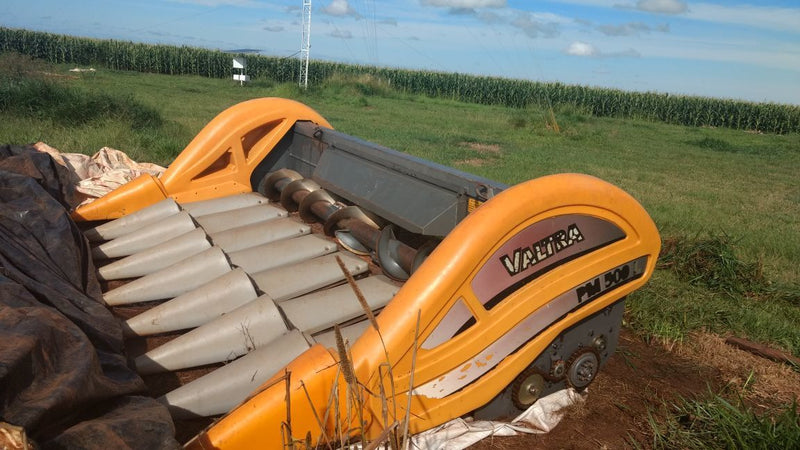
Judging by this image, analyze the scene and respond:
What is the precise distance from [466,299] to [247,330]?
1145 millimetres

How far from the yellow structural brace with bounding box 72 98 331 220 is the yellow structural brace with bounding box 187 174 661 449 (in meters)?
2.86

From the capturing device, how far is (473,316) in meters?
2.58

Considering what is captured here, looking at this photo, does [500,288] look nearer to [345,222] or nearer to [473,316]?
[473,316]

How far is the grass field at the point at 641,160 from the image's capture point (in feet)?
16.3

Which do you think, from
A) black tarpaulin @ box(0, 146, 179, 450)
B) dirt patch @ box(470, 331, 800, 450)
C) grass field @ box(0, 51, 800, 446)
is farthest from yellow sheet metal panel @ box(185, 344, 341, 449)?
grass field @ box(0, 51, 800, 446)

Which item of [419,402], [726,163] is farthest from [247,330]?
[726,163]

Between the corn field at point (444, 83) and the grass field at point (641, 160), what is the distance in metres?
9.09

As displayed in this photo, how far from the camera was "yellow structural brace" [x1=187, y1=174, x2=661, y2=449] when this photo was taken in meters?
2.31

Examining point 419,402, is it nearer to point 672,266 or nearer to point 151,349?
point 151,349

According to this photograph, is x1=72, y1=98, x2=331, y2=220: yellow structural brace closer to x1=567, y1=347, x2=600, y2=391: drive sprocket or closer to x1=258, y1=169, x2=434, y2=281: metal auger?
x1=258, y1=169, x2=434, y2=281: metal auger

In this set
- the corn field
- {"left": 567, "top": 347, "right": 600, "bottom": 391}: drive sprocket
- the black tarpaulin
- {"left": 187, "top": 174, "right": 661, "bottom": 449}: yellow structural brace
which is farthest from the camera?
the corn field

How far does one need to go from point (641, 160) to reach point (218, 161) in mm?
11534

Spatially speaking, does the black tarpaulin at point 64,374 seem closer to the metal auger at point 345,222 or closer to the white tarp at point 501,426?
the white tarp at point 501,426

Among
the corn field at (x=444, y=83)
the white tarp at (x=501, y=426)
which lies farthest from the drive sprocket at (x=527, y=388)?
the corn field at (x=444, y=83)
